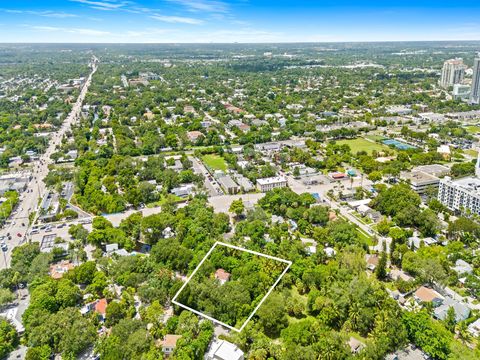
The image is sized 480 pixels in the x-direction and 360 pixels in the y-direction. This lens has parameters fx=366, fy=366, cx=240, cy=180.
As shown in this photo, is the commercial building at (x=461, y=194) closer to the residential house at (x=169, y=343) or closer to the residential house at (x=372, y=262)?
the residential house at (x=372, y=262)

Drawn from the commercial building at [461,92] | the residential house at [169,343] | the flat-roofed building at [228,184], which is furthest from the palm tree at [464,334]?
the commercial building at [461,92]

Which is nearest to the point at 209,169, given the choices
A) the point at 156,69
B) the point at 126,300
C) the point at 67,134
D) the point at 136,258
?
the point at 136,258

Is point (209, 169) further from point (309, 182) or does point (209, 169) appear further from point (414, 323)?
point (414, 323)

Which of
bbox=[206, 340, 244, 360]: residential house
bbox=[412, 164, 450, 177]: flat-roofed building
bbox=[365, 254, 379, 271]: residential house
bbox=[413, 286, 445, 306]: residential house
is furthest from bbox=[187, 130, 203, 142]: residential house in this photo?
bbox=[206, 340, 244, 360]: residential house

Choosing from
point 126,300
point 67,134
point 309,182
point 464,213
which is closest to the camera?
point 126,300

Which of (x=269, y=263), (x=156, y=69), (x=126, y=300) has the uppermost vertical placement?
(x=156, y=69)

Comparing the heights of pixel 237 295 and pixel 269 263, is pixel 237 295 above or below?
below

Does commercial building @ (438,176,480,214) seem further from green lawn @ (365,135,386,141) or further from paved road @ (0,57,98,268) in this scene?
paved road @ (0,57,98,268)
